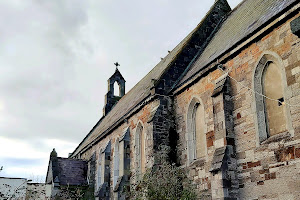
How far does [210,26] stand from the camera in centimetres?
1734

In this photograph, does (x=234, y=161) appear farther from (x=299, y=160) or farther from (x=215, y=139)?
(x=299, y=160)

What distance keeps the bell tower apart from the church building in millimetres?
14712

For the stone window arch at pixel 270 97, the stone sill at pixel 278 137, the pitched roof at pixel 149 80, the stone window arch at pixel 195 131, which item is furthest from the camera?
the pitched roof at pixel 149 80

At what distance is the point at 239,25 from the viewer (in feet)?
45.8

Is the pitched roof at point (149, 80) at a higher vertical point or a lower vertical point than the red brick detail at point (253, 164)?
higher

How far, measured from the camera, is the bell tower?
32.7 metres

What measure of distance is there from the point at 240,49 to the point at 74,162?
17730 millimetres

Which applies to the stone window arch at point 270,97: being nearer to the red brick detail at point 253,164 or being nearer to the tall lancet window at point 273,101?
the tall lancet window at point 273,101

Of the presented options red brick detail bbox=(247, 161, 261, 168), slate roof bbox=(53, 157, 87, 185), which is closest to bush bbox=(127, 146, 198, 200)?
red brick detail bbox=(247, 161, 261, 168)

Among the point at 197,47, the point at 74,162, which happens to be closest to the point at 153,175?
the point at 197,47

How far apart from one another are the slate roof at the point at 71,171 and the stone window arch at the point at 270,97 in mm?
16391

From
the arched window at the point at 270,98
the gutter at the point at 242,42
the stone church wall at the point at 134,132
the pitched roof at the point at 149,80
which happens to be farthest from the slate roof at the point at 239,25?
the stone church wall at the point at 134,132

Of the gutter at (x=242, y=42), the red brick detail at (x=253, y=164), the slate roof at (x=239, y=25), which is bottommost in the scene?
the red brick detail at (x=253, y=164)

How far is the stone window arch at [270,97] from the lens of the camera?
9641 mm
